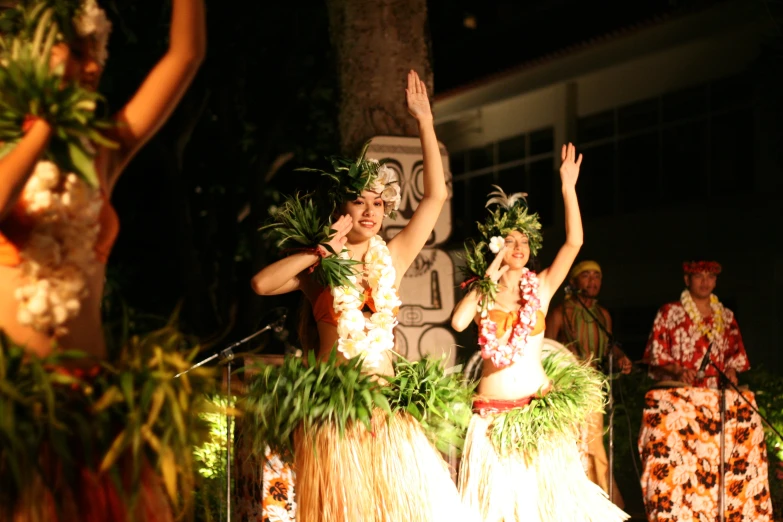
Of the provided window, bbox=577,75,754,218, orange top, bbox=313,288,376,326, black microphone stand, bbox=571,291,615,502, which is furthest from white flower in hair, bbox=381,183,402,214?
window, bbox=577,75,754,218

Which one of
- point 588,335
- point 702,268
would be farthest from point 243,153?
point 702,268

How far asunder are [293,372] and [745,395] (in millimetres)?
3451

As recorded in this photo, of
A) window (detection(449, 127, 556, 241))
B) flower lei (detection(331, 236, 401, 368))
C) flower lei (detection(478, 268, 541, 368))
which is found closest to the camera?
flower lei (detection(331, 236, 401, 368))

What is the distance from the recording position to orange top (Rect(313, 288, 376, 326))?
149 inches

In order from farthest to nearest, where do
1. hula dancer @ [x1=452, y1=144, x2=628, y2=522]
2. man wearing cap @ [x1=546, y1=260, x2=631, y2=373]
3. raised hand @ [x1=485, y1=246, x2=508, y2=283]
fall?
1. man wearing cap @ [x1=546, y1=260, x2=631, y2=373]
2. raised hand @ [x1=485, y1=246, x2=508, y2=283]
3. hula dancer @ [x1=452, y1=144, x2=628, y2=522]

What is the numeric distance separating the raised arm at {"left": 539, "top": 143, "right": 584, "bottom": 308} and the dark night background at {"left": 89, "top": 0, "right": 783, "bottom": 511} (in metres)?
5.67

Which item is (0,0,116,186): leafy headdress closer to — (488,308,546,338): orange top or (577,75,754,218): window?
(488,308,546,338): orange top

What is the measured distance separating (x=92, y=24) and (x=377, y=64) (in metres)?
3.46

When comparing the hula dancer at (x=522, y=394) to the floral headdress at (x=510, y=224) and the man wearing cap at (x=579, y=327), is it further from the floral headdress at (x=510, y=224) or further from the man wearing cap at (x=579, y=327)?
the man wearing cap at (x=579, y=327)

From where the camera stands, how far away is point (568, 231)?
16.1 feet

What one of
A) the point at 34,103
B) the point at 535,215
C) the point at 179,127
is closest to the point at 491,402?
the point at 535,215

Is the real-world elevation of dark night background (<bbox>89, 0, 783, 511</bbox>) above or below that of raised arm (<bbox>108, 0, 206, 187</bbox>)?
above

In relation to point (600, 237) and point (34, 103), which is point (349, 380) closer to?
point (34, 103)

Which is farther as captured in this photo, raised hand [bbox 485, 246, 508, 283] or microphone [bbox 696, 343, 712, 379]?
microphone [bbox 696, 343, 712, 379]
